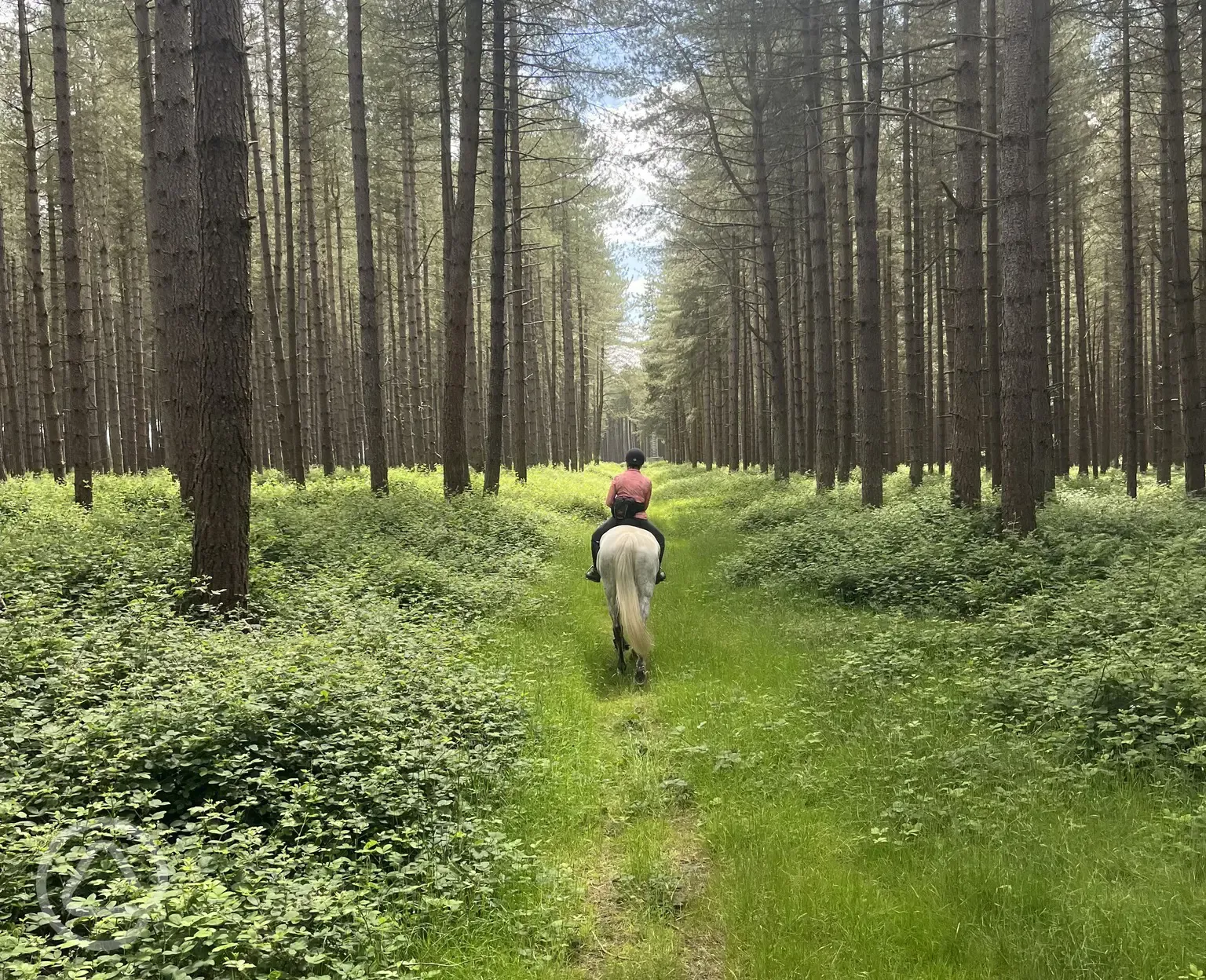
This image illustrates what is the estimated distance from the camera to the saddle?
9086 millimetres

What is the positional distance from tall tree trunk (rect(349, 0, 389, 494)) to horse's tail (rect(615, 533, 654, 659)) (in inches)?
362

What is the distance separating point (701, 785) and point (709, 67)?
21.4m

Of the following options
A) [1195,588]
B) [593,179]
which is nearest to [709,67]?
[593,179]

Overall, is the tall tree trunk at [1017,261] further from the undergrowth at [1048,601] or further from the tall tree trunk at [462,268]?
the tall tree trunk at [462,268]

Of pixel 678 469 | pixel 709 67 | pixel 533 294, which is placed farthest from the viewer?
pixel 678 469

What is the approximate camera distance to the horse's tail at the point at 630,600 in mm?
7859

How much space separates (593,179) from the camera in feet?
103

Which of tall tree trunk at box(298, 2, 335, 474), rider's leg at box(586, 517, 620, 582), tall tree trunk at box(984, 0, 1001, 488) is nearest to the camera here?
rider's leg at box(586, 517, 620, 582)

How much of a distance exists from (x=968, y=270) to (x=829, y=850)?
11266 millimetres

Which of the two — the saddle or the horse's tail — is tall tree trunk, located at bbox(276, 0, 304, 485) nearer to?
the saddle

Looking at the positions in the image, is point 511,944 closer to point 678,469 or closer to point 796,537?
point 796,537

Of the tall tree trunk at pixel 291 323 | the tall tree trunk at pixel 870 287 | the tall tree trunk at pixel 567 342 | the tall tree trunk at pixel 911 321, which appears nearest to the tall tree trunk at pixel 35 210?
the tall tree trunk at pixel 291 323

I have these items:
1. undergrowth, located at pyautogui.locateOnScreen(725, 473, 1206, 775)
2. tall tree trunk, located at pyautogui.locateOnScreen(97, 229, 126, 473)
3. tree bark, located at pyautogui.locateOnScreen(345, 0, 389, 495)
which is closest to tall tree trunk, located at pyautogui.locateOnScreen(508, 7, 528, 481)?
tree bark, located at pyautogui.locateOnScreen(345, 0, 389, 495)
